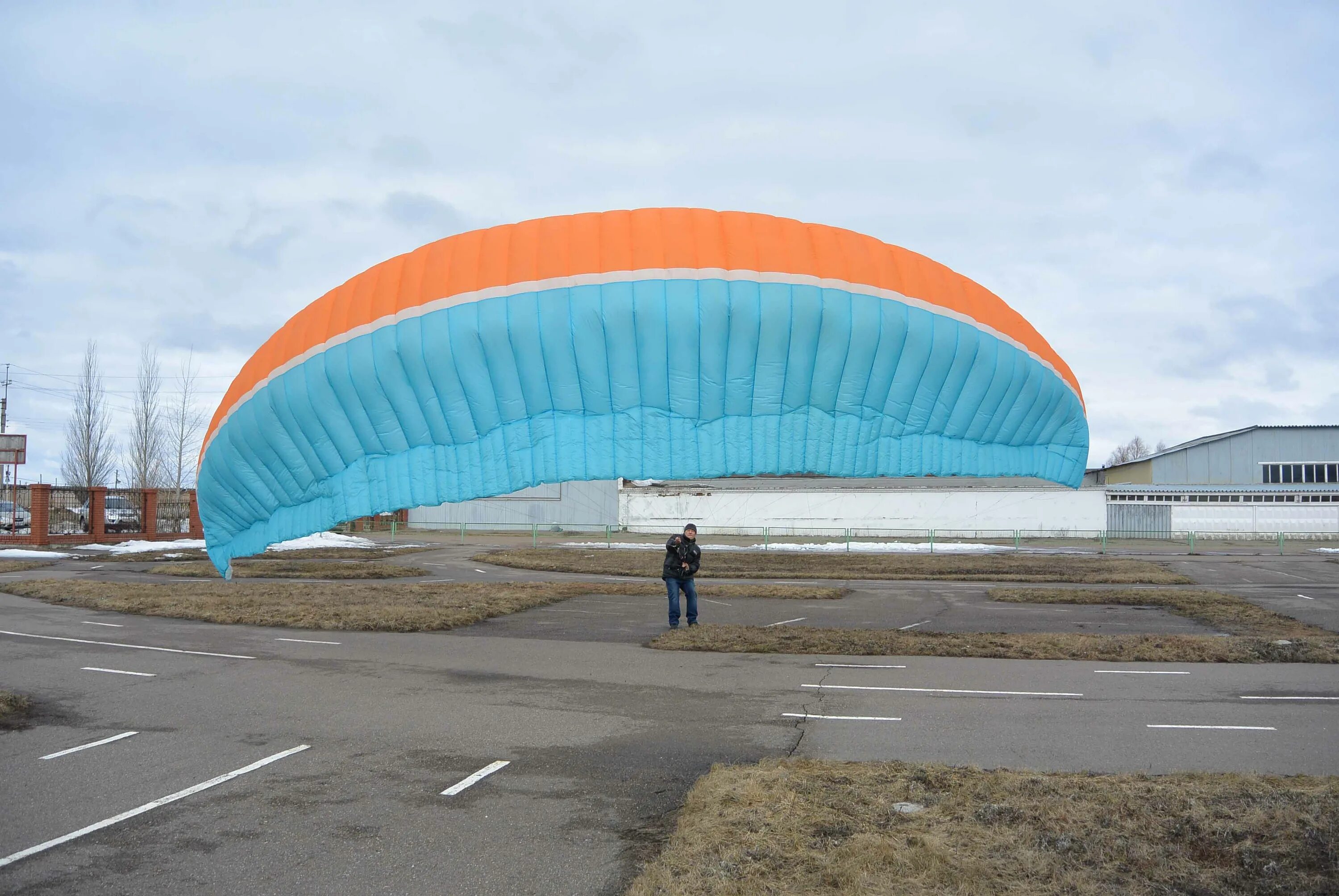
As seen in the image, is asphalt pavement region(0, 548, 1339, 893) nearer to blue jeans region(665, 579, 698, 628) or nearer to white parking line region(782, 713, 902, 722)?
white parking line region(782, 713, 902, 722)

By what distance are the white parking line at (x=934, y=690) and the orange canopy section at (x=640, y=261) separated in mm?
3088

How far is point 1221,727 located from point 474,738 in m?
5.46

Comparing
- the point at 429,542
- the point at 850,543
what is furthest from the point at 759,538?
the point at 429,542

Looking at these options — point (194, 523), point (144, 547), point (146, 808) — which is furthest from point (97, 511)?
point (146, 808)

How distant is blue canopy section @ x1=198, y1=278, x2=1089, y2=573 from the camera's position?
751cm

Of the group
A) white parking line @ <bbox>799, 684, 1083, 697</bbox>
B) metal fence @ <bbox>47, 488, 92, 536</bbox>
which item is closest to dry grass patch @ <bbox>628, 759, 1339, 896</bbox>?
white parking line @ <bbox>799, 684, 1083, 697</bbox>

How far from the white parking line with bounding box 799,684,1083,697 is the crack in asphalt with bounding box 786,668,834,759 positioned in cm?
20

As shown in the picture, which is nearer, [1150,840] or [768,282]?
[1150,840]

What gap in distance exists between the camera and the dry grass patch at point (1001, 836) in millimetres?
3648

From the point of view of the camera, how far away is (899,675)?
8.91 m

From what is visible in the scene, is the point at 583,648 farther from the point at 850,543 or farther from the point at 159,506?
the point at 159,506

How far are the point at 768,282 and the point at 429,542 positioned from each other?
1330 inches

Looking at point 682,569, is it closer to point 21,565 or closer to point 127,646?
point 127,646

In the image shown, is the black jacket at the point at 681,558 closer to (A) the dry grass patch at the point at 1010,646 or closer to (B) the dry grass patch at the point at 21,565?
(A) the dry grass patch at the point at 1010,646
